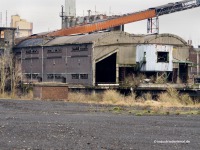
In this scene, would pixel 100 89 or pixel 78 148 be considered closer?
pixel 78 148

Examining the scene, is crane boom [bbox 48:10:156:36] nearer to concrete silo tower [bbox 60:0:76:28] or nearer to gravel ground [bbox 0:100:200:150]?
concrete silo tower [bbox 60:0:76:28]

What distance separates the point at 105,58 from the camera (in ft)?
155

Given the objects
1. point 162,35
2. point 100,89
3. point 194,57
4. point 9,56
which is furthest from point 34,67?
point 194,57

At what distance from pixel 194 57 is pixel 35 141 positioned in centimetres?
6219

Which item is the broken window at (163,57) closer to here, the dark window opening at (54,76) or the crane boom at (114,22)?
the crane boom at (114,22)

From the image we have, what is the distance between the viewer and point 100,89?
42.5 m

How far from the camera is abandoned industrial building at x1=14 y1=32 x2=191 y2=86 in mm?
45094

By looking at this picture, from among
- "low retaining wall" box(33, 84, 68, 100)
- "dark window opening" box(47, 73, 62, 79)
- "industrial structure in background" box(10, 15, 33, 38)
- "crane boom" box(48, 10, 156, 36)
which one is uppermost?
"industrial structure in background" box(10, 15, 33, 38)

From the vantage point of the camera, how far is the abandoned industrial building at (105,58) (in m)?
45.1

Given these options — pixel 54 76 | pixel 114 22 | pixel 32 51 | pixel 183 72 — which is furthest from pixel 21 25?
pixel 183 72

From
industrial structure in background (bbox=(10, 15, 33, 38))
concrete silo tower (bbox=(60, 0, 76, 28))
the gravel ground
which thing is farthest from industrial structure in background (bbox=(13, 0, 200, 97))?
industrial structure in background (bbox=(10, 15, 33, 38))

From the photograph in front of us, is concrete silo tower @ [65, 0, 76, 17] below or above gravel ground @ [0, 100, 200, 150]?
above

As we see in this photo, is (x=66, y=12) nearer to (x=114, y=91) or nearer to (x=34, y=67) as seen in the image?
(x=34, y=67)

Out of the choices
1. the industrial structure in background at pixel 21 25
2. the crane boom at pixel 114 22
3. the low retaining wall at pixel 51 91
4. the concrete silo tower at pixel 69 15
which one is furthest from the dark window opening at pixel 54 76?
the industrial structure in background at pixel 21 25
